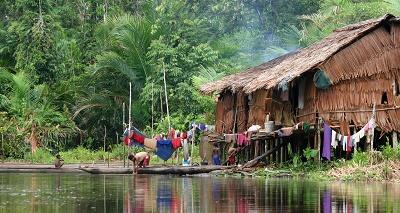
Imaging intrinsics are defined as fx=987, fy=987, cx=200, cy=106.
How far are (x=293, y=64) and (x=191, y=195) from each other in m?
10.1

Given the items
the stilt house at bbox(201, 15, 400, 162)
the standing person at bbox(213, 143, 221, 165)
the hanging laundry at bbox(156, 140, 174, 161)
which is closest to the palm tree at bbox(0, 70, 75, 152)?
the hanging laundry at bbox(156, 140, 174, 161)

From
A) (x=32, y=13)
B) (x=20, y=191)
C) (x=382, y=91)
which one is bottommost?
(x=20, y=191)

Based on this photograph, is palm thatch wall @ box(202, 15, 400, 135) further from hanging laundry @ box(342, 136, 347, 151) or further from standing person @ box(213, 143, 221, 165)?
standing person @ box(213, 143, 221, 165)

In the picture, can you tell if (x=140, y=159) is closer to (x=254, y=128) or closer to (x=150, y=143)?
(x=150, y=143)

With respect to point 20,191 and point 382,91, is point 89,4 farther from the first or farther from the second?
point 20,191

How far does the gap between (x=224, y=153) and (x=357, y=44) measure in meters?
7.13

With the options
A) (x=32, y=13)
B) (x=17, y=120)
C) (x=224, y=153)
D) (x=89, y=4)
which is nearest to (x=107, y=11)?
(x=89, y=4)

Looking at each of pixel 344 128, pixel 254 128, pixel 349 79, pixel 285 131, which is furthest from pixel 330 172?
pixel 254 128

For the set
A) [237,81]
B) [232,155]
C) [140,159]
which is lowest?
[140,159]

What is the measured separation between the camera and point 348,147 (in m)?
28.6

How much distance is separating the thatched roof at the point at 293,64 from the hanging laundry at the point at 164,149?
8.02 ft

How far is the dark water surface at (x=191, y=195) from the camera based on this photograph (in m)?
18.4

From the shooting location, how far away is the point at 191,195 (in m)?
21.6

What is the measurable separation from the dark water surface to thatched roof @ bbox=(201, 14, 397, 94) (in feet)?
11.4
